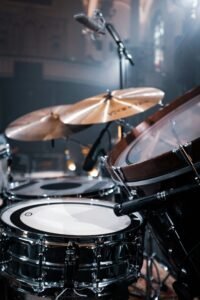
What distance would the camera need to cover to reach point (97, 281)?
3.43ft

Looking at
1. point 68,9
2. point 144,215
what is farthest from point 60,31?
point 144,215

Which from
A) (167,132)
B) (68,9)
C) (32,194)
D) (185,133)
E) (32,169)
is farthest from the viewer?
(32,169)

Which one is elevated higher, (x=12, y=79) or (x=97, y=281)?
(x=12, y=79)

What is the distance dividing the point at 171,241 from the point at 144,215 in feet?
0.44

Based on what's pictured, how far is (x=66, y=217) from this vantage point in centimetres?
124

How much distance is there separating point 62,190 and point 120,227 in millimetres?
574

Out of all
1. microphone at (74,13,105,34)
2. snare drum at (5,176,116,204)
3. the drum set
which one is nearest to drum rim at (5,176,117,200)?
snare drum at (5,176,116,204)

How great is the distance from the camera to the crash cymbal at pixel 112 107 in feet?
A: 5.15

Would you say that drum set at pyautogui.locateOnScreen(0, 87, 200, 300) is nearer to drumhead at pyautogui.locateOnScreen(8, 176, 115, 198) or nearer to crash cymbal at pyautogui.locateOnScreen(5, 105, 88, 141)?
drumhead at pyautogui.locateOnScreen(8, 176, 115, 198)

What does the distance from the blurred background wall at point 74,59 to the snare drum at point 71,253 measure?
1837mm

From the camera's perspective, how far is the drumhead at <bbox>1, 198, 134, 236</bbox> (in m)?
1.10

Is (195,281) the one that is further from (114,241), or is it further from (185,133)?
(185,133)

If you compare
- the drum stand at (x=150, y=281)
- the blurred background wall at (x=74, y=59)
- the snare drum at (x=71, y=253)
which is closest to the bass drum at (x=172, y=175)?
the snare drum at (x=71, y=253)

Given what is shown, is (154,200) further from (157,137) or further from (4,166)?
Result: (4,166)
